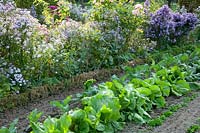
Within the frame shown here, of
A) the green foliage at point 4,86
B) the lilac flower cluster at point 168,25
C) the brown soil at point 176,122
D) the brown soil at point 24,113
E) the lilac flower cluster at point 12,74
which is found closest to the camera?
the brown soil at point 176,122

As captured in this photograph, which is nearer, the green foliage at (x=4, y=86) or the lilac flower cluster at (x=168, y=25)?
the green foliage at (x=4, y=86)

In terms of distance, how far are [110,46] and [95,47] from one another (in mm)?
469

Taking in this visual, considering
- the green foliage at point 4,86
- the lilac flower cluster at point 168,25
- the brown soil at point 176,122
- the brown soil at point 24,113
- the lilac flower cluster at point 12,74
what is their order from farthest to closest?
the lilac flower cluster at point 168,25, the lilac flower cluster at point 12,74, the green foliage at point 4,86, the brown soil at point 24,113, the brown soil at point 176,122

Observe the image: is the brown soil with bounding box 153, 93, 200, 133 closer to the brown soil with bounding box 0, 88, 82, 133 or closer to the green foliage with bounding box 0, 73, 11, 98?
the brown soil with bounding box 0, 88, 82, 133

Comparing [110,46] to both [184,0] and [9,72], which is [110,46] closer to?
[9,72]

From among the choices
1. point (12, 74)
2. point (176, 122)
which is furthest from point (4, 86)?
point (176, 122)

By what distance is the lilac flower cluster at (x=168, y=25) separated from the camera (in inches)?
388

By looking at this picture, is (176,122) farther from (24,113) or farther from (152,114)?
(24,113)

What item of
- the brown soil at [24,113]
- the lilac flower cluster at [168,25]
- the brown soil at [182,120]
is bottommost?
the brown soil at [182,120]

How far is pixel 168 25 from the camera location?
9859 mm

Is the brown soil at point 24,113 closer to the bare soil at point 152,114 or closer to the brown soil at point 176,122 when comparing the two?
the bare soil at point 152,114

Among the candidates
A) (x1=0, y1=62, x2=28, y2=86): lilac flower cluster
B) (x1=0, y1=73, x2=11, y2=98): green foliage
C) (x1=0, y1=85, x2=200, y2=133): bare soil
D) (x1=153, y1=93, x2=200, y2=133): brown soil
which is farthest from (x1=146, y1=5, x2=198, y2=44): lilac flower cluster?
(x1=0, y1=73, x2=11, y2=98): green foliage

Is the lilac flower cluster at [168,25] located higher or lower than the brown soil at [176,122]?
higher

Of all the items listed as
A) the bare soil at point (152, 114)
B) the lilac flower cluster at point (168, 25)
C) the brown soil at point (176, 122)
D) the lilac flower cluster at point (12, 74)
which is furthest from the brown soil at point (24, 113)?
the lilac flower cluster at point (168, 25)
